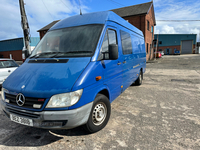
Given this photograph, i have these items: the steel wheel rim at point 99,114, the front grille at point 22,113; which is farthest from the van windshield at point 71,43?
the front grille at point 22,113

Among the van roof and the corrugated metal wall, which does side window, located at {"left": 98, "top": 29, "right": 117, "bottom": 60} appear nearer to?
the van roof

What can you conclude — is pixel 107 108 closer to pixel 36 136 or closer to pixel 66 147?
pixel 66 147

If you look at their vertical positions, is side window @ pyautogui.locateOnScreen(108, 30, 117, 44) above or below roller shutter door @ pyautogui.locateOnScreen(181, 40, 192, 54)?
below

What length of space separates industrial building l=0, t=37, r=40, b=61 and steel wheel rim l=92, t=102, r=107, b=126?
35.7 metres

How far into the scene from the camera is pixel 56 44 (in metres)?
3.35

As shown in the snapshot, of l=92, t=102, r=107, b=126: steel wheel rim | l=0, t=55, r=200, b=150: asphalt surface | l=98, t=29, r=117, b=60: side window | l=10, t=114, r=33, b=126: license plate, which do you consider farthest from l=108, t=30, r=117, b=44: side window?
l=10, t=114, r=33, b=126: license plate

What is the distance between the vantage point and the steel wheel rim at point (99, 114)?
288cm

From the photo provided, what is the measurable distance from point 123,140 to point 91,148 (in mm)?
622

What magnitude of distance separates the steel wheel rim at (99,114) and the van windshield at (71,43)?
1066mm

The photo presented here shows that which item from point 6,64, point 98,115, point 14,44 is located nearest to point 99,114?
point 98,115

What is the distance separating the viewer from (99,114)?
2965 millimetres

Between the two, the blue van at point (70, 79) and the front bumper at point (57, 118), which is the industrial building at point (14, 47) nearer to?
the blue van at point (70, 79)

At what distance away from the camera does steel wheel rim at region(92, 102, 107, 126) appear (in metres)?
2.88

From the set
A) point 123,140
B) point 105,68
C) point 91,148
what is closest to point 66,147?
point 91,148
